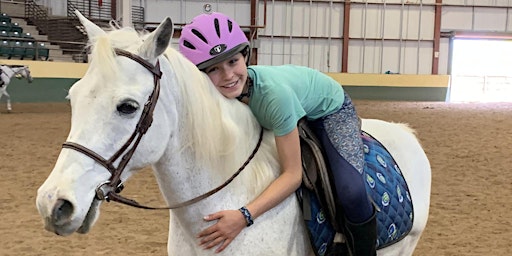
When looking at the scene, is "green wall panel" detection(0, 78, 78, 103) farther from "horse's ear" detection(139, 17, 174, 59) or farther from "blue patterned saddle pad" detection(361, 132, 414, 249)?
"horse's ear" detection(139, 17, 174, 59)

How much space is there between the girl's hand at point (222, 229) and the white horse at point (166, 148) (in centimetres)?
3

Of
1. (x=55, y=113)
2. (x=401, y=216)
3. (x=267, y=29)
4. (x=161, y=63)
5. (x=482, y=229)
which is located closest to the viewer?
(x=161, y=63)

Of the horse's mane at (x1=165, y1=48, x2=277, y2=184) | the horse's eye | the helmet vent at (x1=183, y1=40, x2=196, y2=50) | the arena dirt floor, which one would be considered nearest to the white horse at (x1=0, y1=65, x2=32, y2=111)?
the arena dirt floor

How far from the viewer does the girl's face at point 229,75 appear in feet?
5.65

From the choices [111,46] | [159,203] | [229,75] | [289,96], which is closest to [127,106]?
[111,46]

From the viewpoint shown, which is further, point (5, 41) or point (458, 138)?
point (5, 41)

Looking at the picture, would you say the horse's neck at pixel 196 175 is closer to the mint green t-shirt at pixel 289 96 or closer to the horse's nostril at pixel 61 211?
the mint green t-shirt at pixel 289 96

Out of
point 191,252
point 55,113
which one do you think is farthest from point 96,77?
point 55,113

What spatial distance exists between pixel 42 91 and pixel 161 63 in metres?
14.8

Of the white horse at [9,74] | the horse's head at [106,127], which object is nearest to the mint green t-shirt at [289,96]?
the horse's head at [106,127]

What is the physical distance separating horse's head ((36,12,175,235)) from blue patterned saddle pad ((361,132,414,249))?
3.08ft

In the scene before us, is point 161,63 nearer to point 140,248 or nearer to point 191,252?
point 191,252

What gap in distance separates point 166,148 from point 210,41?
39 cm

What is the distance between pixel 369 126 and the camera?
2557mm
